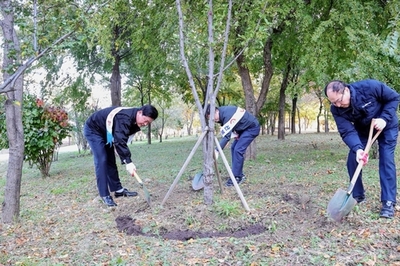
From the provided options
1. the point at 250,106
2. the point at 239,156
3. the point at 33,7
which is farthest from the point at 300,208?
the point at 250,106

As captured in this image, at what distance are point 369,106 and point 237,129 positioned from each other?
7.73 ft

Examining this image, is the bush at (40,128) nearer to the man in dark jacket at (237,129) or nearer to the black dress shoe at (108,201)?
the black dress shoe at (108,201)

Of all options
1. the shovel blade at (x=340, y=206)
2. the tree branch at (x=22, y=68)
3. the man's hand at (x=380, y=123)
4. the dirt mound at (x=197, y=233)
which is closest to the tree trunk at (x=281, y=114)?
the man's hand at (x=380, y=123)

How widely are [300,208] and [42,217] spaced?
3.19 meters

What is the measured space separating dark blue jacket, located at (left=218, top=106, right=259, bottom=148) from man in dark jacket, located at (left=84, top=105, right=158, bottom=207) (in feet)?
4.34

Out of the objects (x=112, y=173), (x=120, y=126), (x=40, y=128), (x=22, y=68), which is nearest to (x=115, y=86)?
(x=40, y=128)

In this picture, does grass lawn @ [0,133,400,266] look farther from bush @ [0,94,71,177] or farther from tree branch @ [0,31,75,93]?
bush @ [0,94,71,177]

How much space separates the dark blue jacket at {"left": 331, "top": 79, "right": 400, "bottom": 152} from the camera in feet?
11.8

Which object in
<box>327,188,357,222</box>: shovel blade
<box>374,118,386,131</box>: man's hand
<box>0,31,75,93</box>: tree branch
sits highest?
<box>0,31,75,93</box>: tree branch

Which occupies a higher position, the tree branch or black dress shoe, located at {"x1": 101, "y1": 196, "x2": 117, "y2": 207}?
the tree branch

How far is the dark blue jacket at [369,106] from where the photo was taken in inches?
141

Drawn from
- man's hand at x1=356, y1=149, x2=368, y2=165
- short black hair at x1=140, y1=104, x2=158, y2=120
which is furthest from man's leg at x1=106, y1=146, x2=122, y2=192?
man's hand at x1=356, y1=149, x2=368, y2=165

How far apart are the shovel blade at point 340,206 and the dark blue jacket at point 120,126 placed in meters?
2.49

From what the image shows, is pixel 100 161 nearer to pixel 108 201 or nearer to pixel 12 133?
pixel 108 201
